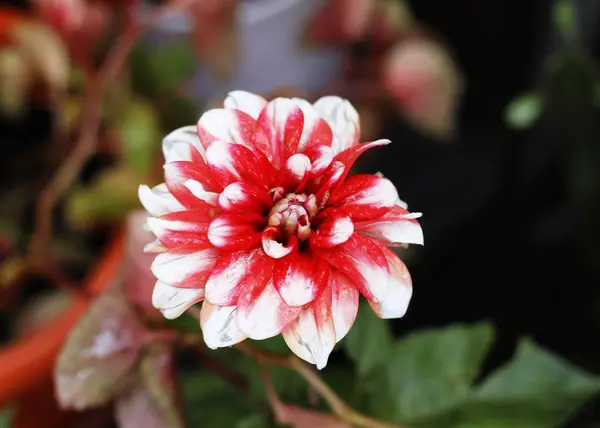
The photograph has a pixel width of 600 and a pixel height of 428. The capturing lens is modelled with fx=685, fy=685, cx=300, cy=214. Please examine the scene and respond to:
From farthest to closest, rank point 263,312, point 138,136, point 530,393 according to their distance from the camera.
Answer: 1. point 138,136
2. point 530,393
3. point 263,312

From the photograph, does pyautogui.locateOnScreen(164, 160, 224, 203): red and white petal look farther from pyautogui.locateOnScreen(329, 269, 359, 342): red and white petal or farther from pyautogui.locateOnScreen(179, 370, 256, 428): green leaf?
pyautogui.locateOnScreen(179, 370, 256, 428): green leaf

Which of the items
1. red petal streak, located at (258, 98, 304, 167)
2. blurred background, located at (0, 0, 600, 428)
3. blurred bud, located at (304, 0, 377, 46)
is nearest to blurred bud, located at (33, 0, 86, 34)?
blurred background, located at (0, 0, 600, 428)

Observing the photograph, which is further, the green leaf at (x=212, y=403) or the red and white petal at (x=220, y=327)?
the green leaf at (x=212, y=403)

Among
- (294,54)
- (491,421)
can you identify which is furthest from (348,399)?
(294,54)

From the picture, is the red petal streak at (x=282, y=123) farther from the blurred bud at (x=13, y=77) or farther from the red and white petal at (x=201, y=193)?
the blurred bud at (x=13, y=77)

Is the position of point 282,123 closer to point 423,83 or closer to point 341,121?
point 341,121

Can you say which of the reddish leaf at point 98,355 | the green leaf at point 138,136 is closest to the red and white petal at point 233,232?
the reddish leaf at point 98,355

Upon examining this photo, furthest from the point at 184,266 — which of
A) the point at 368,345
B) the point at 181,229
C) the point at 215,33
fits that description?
the point at 215,33
